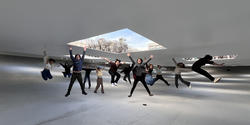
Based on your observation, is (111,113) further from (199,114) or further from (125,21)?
(125,21)

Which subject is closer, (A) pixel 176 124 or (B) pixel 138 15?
(A) pixel 176 124

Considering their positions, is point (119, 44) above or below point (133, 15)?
above

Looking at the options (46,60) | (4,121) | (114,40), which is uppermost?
(114,40)

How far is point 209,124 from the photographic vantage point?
2.96 m

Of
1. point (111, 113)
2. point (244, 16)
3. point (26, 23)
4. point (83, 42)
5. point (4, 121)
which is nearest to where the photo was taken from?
point (4, 121)

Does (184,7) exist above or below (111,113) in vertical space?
above

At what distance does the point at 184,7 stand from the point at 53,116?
4872 millimetres

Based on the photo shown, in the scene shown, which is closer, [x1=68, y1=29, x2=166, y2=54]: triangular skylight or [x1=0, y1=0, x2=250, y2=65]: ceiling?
[x1=0, y1=0, x2=250, y2=65]: ceiling

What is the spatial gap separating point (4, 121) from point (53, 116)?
102 centimetres

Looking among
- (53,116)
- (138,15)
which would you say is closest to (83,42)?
(138,15)

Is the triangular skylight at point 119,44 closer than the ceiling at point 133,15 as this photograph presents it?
No

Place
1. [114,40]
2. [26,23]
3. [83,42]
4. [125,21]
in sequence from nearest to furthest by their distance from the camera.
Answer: [125,21]
[26,23]
[83,42]
[114,40]

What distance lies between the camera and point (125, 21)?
5.00 metres

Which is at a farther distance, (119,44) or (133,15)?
(119,44)
